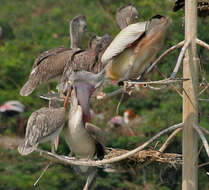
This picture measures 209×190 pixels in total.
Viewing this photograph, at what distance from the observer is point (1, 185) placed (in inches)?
329

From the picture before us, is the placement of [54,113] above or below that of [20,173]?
above

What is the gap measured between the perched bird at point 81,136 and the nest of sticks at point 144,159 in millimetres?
105

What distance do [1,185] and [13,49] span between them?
12.3 ft

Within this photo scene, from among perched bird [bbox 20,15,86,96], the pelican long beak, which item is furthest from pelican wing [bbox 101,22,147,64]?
perched bird [bbox 20,15,86,96]

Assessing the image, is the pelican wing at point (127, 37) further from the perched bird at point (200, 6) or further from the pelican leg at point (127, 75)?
the perched bird at point (200, 6)

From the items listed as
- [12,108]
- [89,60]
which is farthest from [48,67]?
[12,108]

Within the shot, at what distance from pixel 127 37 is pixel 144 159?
0.96 m

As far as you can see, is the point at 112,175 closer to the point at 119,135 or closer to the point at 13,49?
the point at 119,135

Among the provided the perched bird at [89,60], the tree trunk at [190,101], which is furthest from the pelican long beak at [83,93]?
the perched bird at [89,60]

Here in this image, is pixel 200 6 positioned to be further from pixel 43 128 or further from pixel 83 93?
pixel 43 128

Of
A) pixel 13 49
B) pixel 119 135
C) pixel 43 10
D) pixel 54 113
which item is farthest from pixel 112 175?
pixel 43 10

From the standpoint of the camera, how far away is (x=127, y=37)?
3340 mm

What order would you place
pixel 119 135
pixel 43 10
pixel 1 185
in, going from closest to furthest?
pixel 1 185
pixel 119 135
pixel 43 10

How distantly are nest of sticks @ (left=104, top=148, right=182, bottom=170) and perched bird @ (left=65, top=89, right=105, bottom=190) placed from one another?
0.34 ft
